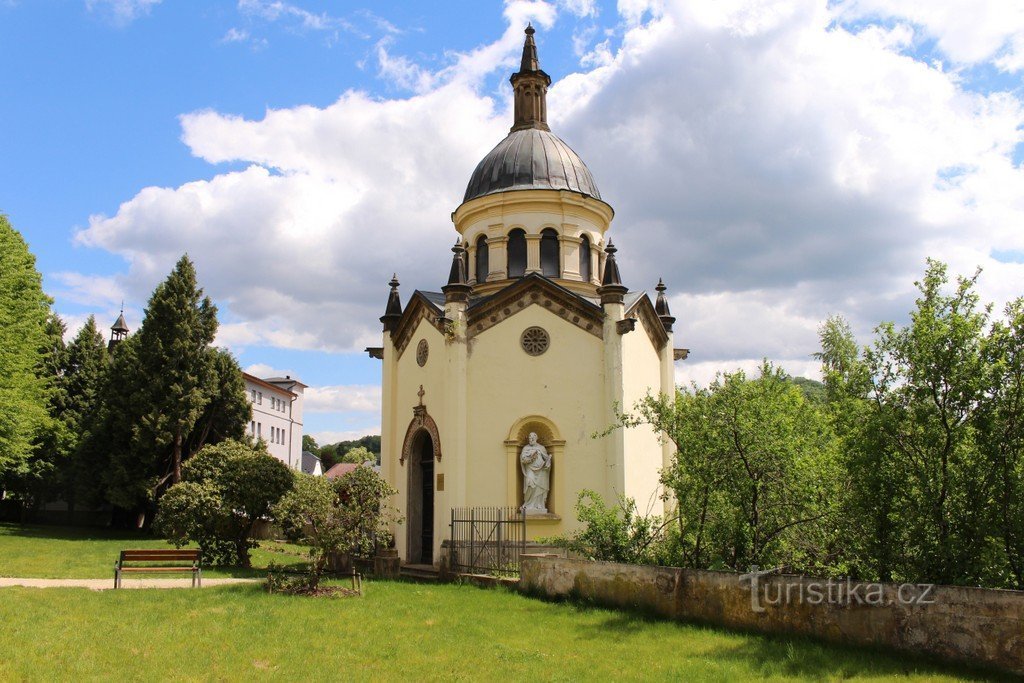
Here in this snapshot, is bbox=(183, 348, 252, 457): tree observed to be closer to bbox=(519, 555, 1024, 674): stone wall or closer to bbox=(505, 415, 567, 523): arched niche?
bbox=(505, 415, 567, 523): arched niche

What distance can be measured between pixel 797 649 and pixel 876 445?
283 cm

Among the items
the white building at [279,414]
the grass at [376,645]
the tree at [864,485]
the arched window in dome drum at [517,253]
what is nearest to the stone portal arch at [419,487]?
the arched window in dome drum at [517,253]

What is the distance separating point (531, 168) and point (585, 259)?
11.1 feet

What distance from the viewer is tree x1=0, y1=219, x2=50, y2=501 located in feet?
85.5

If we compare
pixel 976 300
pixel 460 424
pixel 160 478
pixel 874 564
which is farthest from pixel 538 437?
pixel 160 478

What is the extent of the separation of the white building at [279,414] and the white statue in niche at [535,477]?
44798mm

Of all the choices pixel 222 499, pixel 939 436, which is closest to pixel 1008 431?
pixel 939 436

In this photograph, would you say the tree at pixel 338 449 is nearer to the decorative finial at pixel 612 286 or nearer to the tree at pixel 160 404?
the tree at pixel 160 404

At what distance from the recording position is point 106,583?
16594 millimetres

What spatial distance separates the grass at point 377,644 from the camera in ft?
29.9

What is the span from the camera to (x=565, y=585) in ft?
48.0

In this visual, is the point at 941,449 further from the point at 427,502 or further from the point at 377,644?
the point at 427,502

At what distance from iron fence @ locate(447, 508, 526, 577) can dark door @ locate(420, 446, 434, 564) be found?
2.90 m

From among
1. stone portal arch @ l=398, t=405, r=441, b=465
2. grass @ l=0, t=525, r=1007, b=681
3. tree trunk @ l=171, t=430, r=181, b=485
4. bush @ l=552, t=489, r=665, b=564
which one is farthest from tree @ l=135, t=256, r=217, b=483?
bush @ l=552, t=489, r=665, b=564
